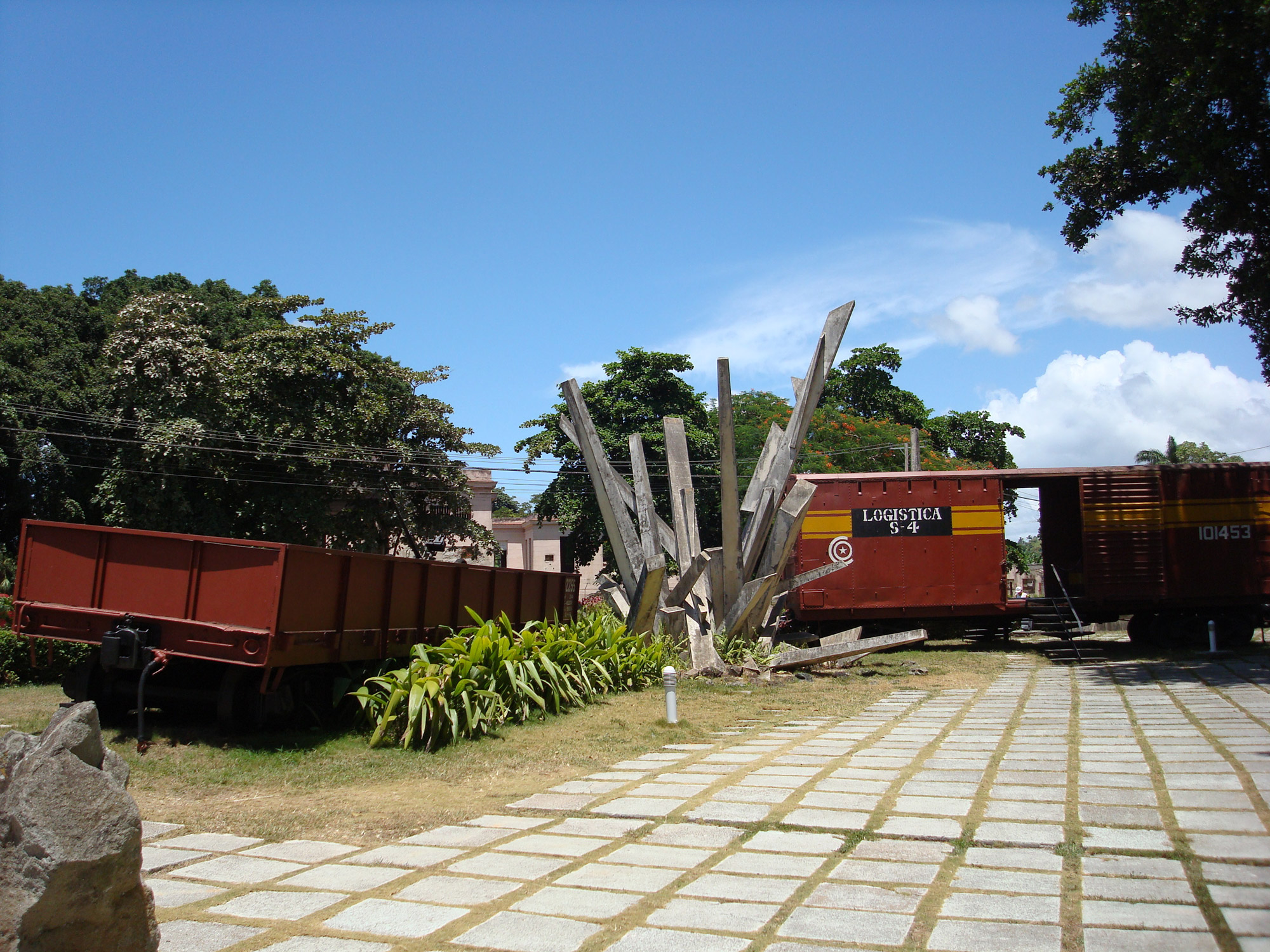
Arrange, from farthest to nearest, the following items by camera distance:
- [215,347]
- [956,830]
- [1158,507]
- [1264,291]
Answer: [215,347] → [1158,507] → [1264,291] → [956,830]

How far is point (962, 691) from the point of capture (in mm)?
11500

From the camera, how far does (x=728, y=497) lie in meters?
12.1

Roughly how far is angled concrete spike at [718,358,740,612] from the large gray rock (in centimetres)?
919

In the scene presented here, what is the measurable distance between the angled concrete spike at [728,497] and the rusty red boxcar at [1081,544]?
146 inches

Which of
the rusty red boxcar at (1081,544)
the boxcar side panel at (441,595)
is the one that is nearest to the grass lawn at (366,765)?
the boxcar side panel at (441,595)

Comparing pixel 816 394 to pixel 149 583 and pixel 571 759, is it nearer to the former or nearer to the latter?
pixel 571 759

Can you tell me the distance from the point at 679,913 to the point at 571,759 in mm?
3581

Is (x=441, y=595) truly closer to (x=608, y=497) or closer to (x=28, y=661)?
(x=608, y=497)

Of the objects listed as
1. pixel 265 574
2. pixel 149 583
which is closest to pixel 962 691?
pixel 265 574

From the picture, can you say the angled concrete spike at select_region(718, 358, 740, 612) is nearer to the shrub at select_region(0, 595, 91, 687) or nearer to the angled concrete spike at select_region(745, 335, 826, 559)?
the angled concrete spike at select_region(745, 335, 826, 559)

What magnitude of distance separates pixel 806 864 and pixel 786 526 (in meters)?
8.52

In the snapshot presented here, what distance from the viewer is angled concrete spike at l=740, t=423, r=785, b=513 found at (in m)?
13.0

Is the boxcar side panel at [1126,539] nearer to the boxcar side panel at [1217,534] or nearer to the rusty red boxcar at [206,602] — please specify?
the boxcar side panel at [1217,534]

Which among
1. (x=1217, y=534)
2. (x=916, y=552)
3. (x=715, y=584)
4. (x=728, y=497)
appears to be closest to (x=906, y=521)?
(x=916, y=552)
